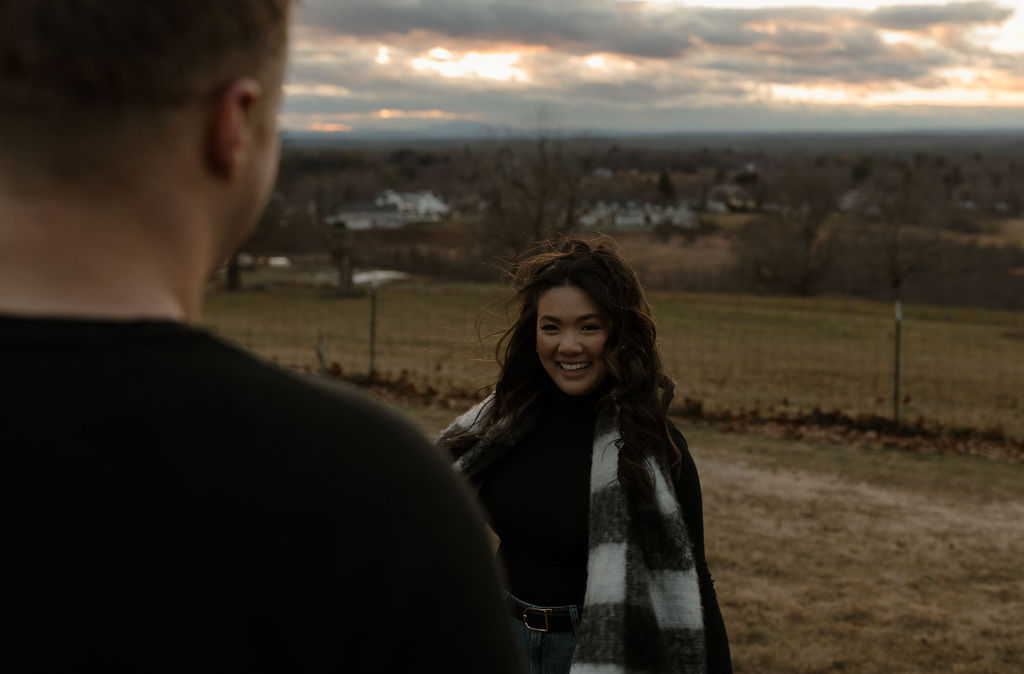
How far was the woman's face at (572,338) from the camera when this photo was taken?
3197 millimetres

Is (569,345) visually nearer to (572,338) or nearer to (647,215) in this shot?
(572,338)

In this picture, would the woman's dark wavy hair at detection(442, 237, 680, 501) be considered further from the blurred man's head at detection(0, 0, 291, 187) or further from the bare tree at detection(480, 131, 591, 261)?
the bare tree at detection(480, 131, 591, 261)

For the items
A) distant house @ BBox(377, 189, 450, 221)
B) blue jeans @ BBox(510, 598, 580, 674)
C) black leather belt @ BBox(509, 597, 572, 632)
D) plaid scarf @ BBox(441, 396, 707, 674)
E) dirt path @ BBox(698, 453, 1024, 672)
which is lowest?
dirt path @ BBox(698, 453, 1024, 672)

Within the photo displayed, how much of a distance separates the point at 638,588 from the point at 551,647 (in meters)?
0.38

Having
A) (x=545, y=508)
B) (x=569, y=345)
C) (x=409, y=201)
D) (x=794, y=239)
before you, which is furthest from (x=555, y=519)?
(x=409, y=201)

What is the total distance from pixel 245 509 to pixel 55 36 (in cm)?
37

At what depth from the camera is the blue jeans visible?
2826 mm

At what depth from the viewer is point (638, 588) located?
265cm

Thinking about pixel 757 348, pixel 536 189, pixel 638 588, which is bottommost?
pixel 757 348

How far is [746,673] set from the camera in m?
5.51

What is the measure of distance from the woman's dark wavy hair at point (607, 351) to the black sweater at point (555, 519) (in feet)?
0.39

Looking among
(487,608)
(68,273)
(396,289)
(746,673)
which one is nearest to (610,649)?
(487,608)

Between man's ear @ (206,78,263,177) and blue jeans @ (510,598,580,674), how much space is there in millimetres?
2272

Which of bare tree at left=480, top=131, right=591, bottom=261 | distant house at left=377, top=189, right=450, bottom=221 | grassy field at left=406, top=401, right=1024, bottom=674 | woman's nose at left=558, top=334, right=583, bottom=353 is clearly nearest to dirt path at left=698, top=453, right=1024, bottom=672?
grassy field at left=406, top=401, right=1024, bottom=674
